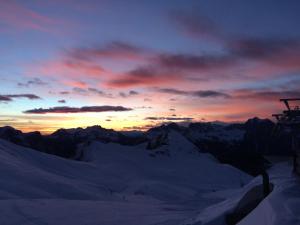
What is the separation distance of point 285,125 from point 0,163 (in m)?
48.3

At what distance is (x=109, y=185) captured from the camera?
98.1m

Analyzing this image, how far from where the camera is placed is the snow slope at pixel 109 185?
3155 cm

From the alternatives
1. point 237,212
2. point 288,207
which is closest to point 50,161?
point 237,212

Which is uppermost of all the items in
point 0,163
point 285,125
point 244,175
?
point 285,125

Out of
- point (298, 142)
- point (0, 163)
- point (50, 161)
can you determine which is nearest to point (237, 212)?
point (298, 142)

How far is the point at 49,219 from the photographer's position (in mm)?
28906

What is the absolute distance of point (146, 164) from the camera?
6644 inches

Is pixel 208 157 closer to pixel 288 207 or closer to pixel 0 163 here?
pixel 0 163

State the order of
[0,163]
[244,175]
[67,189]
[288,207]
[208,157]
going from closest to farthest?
[288,207]
[67,189]
[0,163]
[244,175]
[208,157]

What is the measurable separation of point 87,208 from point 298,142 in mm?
19735

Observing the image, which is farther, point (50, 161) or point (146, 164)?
point (146, 164)

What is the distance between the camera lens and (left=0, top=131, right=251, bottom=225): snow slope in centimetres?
3155

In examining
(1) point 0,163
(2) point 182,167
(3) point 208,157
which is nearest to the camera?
(1) point 0,163

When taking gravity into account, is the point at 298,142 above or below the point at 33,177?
above
